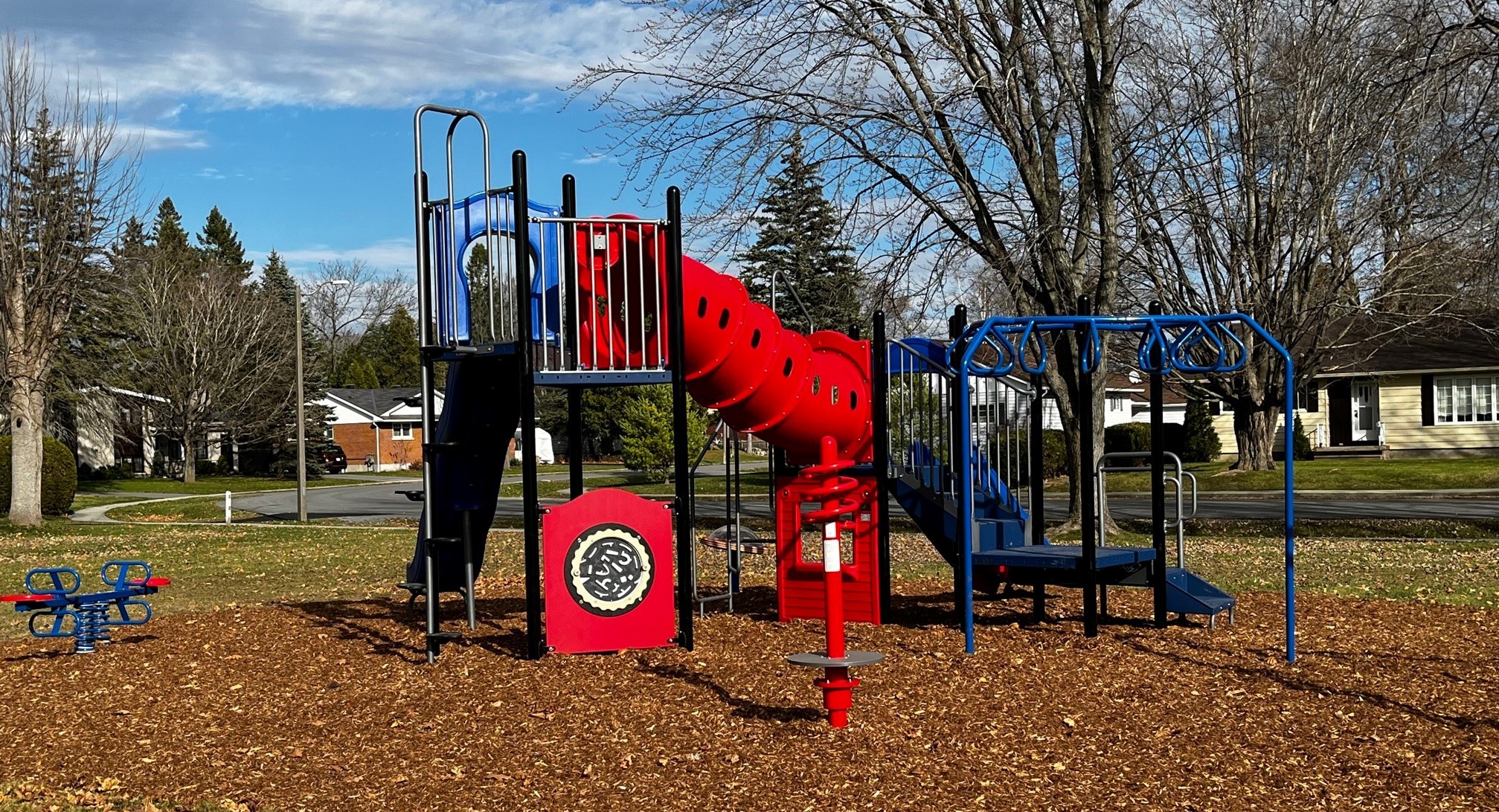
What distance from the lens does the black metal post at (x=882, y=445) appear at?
10.3 metres

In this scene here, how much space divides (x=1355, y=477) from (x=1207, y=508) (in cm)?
872

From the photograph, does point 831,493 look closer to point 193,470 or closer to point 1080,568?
point 1080,568

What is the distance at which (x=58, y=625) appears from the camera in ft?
37.6

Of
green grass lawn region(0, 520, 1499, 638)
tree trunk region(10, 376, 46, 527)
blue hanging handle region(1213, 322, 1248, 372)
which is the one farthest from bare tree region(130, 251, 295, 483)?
blue hanging handle region(1213, 322, 1248, 372)

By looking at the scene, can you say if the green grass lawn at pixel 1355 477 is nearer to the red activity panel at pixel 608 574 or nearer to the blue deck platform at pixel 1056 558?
the blue deck platform at pixel 1056 558

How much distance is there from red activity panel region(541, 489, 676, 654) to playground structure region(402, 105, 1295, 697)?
4 cm

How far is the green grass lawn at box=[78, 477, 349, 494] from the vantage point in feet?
150

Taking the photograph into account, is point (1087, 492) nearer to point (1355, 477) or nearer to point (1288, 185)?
point (1288, 185)

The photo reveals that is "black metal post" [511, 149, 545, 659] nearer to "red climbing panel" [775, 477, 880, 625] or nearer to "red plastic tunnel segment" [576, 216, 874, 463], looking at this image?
"red plastic tunnel segment" [576, 216, 874, 463]

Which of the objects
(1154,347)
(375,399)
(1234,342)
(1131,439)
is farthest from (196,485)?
(1234,342)

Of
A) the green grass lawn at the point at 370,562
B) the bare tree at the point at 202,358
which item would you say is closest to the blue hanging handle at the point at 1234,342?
the green grass lawn at the point at 370,562

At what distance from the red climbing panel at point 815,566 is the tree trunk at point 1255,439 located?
26.1 m

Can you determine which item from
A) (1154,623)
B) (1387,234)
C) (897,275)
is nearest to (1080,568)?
(1154,623)

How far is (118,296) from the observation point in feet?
153
